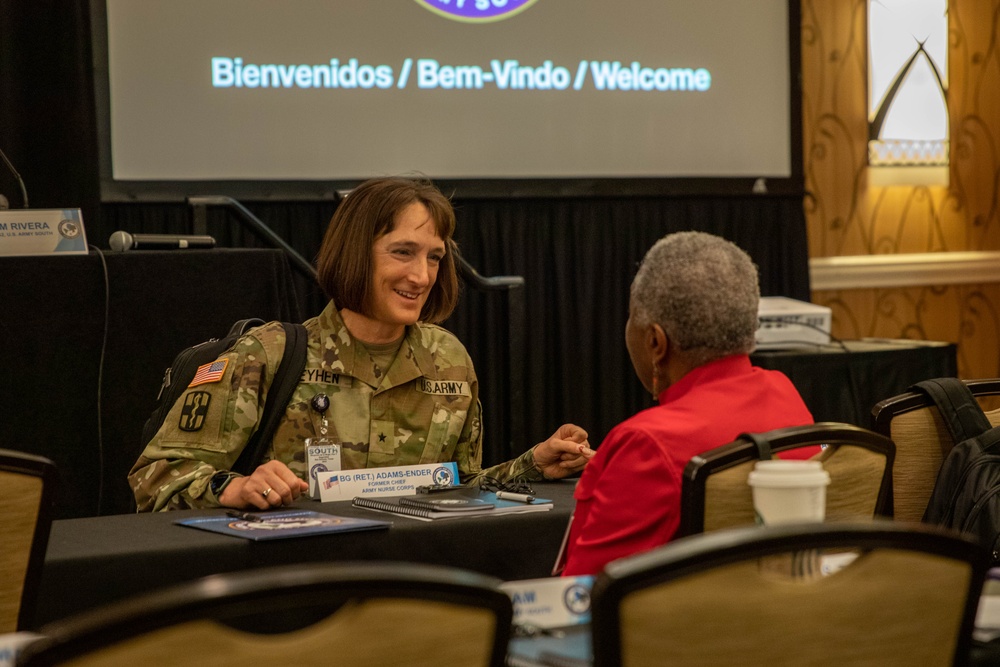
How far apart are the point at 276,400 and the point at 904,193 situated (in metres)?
4.70

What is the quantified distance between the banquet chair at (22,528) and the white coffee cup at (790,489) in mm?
869

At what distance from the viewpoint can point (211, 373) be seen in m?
2.37

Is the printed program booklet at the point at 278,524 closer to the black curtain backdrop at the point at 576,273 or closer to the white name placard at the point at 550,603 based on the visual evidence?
the white name placard at the point at 550,603

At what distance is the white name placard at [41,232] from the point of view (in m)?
3.39

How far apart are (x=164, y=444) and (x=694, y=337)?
3.80ft

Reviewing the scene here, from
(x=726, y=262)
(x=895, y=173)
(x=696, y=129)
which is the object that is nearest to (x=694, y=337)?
(x=726, y=262)

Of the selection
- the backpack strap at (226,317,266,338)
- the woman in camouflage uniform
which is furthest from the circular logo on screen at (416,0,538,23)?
the backpack strap at (226,317,266,338)

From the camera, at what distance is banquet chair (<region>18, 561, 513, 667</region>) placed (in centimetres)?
75

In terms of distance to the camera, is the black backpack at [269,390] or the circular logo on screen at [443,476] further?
the black backpack at [269,390]

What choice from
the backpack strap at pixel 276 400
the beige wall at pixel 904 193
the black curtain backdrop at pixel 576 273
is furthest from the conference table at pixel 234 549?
the beige wall at pixel 904 193

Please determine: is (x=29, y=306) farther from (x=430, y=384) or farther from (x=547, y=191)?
(x=547, y=191)

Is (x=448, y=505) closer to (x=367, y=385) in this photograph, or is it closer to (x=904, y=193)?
(x=367, y=385)

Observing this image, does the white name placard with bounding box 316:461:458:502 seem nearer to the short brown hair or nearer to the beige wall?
the short brown hair

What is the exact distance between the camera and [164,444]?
2283 millimetres
